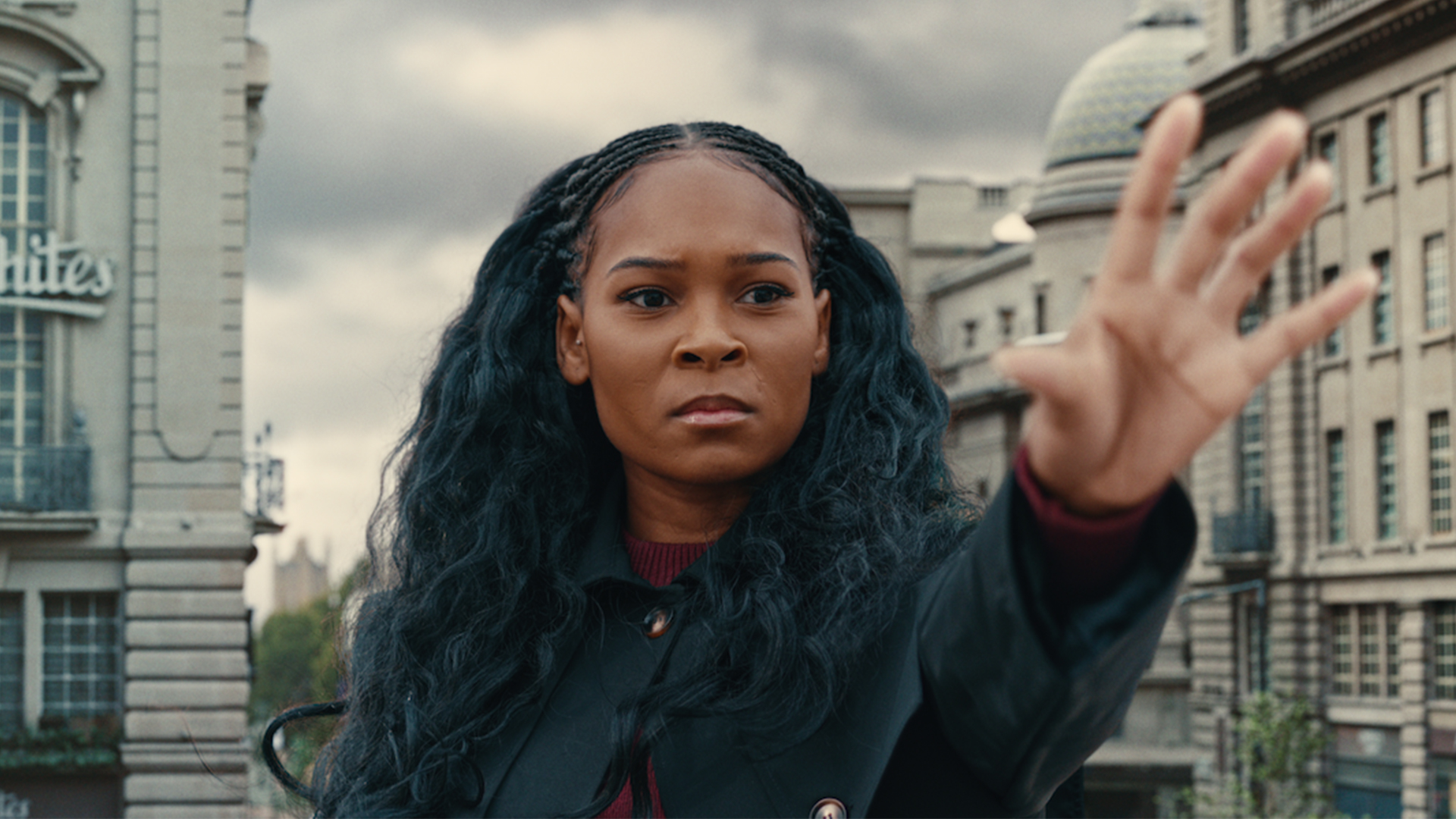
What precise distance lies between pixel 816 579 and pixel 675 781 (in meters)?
0.41

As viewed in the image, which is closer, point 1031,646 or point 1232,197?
point 1232,197

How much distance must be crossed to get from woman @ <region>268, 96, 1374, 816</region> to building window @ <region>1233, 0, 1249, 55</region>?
123ft

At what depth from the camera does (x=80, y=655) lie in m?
24.3

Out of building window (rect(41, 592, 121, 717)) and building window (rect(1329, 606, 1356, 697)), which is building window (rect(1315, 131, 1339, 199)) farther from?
building window (rect(41, 592, 121, 717))

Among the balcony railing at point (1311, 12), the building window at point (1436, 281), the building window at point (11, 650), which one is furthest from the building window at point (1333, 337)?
the building window at point (11, 650)

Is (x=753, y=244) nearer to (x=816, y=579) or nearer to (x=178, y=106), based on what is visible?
(x=816, y=579)

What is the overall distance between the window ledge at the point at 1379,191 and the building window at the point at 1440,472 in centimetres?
437

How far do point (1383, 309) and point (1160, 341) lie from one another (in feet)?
108

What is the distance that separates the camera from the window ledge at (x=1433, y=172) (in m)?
29.7

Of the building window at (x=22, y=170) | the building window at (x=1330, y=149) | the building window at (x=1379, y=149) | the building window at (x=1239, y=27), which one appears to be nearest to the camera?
the building window at (x=22, y=170)

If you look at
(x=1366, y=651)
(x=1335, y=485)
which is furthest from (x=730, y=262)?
(x=1335, y=485)

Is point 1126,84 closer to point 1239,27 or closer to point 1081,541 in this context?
point 1239,27

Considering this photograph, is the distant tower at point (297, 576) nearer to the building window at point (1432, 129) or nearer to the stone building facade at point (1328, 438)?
the stone building facade at point (1328, 438)

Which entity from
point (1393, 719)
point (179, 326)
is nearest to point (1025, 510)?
point (179, 326)
